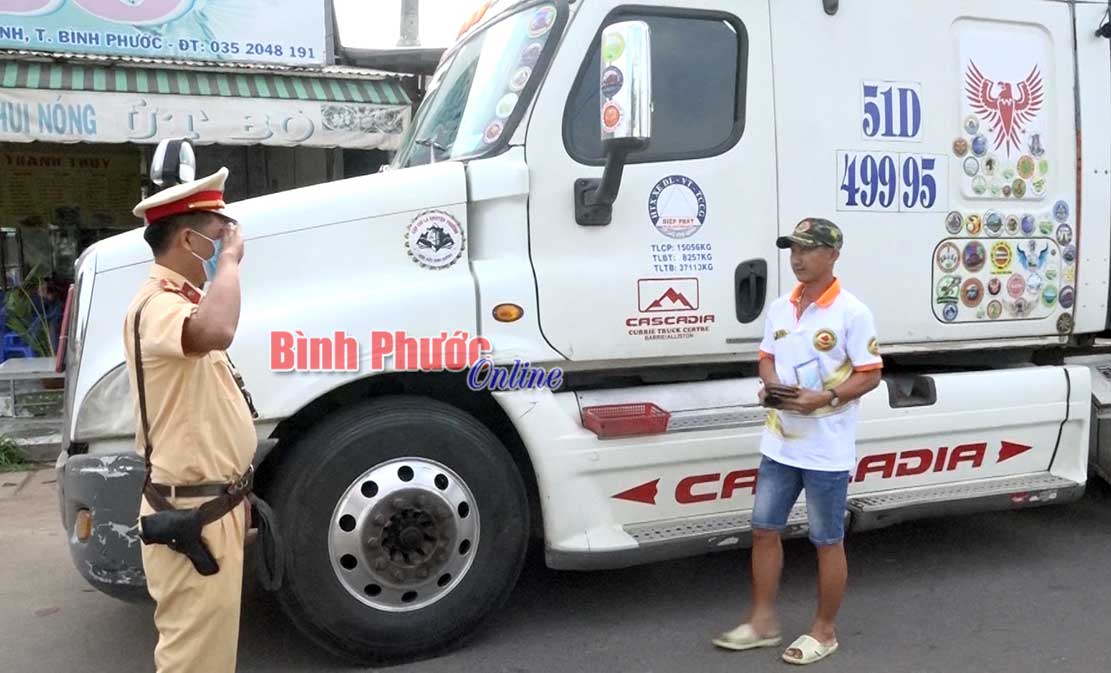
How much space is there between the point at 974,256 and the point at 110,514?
3.78 metres

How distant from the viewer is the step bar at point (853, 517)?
3.75 m

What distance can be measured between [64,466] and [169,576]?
4.20 ft

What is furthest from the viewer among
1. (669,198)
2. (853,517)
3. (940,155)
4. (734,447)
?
(940,155)

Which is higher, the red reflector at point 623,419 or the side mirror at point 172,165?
the side mirror at point 172,165

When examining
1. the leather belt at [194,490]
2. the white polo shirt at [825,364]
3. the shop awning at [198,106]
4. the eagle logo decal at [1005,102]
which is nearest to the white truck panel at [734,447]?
the white polo shirt at [825,364]

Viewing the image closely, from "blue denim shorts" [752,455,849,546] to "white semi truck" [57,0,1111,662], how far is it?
29cm

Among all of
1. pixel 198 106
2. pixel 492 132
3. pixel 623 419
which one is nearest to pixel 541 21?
pixel 492 132

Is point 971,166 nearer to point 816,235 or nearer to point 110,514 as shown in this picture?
point 816,235

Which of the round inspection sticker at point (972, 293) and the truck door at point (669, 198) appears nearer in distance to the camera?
the truck door at point (669, 198)

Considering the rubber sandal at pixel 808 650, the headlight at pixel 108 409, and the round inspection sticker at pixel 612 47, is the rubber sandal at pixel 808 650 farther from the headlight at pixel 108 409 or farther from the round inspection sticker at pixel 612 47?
the headlight at pixel 108 409

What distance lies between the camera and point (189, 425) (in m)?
2.35

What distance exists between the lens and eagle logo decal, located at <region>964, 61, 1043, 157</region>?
4457 mm

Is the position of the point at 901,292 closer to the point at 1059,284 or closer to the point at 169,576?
the point at 1059,284

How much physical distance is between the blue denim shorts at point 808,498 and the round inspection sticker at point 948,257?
136 centimetres
